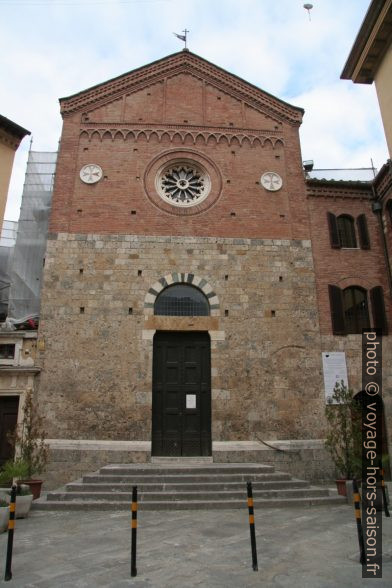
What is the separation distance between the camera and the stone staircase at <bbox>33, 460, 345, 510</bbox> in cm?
1038

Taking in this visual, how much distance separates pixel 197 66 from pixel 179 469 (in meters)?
16.2

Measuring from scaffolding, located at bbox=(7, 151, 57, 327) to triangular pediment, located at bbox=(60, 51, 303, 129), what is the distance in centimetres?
339

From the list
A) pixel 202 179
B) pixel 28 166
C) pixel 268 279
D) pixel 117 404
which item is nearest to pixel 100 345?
pixel 117 404

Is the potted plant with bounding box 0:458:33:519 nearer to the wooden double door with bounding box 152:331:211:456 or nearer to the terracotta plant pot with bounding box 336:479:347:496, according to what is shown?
the wooden double door with bounding box 152:331:211:456

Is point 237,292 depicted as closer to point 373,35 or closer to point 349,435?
point 349,435

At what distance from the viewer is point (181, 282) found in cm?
1611

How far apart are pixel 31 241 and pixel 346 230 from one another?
41.9 feet

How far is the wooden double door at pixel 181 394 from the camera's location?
14594 millimetres

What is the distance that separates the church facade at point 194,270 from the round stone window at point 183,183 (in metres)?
0.06

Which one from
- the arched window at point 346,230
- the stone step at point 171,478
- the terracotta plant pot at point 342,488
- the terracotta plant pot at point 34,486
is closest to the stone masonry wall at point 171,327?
the arched window at point 346,230

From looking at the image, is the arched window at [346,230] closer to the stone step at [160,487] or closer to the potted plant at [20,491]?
the stone step at [160,487]

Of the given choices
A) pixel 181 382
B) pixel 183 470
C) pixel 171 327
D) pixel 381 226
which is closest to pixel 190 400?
pixel 181 382

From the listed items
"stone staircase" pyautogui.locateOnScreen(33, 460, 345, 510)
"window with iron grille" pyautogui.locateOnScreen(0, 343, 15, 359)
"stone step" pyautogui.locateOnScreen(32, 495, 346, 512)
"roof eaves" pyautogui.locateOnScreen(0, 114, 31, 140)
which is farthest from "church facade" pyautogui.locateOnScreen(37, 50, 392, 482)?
"roof eaves" pyautogui.locateOnScreen(0, 114, 31, 140)

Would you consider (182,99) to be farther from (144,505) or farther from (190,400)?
(144,505)
